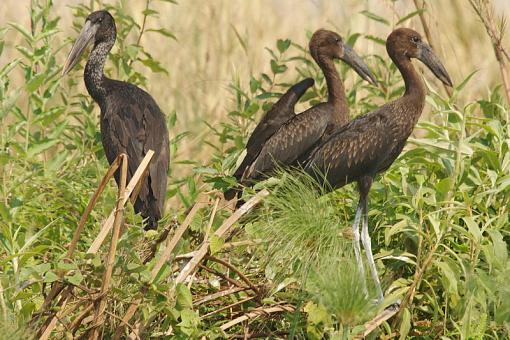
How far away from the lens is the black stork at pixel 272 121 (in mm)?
7680

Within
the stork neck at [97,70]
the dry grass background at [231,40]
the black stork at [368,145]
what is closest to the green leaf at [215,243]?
the black stork at [368,145]

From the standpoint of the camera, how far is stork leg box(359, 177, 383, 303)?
5.45m

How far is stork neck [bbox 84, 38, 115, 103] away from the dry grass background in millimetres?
900

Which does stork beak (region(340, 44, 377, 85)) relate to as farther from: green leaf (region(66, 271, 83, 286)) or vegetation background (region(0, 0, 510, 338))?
green leaf (region(66, 271, 83, 286))

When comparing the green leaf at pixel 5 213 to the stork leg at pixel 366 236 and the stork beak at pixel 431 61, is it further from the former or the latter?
the stork beak at pixel 431 61

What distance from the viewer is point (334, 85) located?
7.88m

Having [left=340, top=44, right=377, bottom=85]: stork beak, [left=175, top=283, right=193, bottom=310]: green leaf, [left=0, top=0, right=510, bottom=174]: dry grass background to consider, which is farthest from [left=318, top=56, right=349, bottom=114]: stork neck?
[left=175, top=283, right=193, bottom=310]: green leaf

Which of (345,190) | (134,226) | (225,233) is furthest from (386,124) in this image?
(134,226)

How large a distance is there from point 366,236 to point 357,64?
2263 millimetres

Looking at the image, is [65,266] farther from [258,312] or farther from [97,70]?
[97,70]

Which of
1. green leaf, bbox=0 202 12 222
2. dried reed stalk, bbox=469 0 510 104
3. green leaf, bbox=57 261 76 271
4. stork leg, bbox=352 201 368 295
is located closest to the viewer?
green leaf, bbox=57 261 76 271

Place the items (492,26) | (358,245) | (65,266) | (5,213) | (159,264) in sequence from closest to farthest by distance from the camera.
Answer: (65,266)
(159,264)
(358,245)
(5,213)
(492,26)

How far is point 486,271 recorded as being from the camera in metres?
5.64

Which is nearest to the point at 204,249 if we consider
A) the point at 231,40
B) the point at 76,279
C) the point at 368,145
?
the point at 76,279
